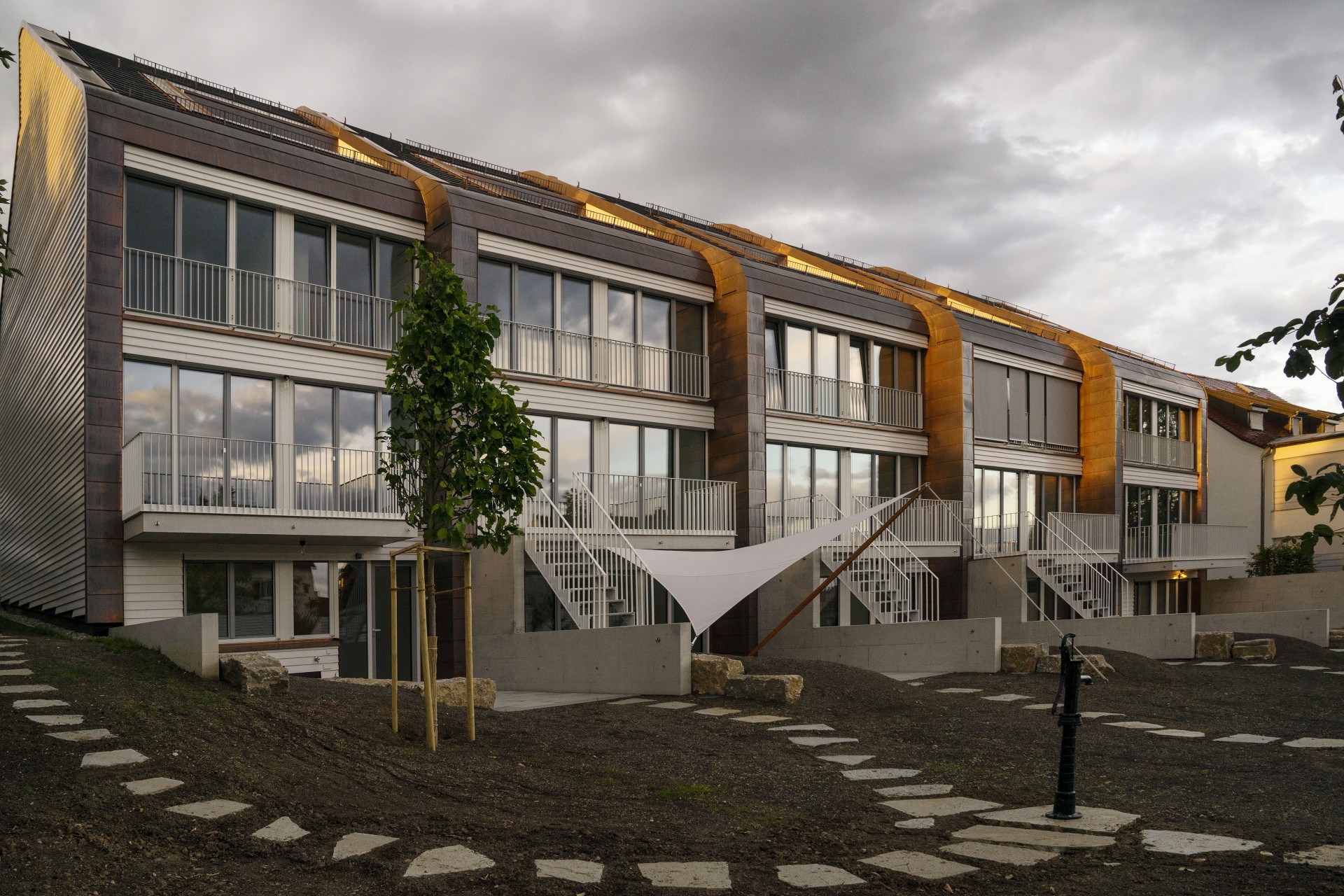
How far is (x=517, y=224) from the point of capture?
704 inches

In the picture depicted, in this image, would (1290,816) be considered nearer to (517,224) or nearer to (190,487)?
(190,487)

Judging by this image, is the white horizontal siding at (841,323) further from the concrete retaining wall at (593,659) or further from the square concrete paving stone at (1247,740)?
the square concrete paving stone at (1247,740)

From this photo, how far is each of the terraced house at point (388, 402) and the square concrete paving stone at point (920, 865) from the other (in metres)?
6.11

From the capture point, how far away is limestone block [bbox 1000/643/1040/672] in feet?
49.8

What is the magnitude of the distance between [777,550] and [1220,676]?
6.33m

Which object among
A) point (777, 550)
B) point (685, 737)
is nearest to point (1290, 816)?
point (685, 737)

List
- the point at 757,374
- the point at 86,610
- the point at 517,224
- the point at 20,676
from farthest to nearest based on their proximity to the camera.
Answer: the point at 757,374
the point at 517,224
the point at 86,610
the point at 20,676

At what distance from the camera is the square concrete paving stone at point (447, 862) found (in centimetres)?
492

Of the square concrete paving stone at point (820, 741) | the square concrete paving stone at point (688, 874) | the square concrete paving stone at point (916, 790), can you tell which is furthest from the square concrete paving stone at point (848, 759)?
the square concrete paving stone at point (688, 874)

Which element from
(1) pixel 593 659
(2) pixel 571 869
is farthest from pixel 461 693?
(2) pixel 571 869

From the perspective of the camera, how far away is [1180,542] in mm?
26875

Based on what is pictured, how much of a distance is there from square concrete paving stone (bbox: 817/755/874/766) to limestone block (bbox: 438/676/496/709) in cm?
372

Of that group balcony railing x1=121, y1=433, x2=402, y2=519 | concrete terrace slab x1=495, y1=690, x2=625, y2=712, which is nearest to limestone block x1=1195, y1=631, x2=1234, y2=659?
concrete terrace slab x1=495, y1=690, x2=625, y2=712

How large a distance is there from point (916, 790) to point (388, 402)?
38.4 feet
